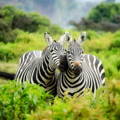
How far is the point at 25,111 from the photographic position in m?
7.64

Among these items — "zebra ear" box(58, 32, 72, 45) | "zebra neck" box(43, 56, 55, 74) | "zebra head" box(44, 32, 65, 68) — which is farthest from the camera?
"zebra neck" box(43, 56, 55, 74)

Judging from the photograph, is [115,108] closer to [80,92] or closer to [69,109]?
[69,109]

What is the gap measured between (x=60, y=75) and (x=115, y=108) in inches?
205

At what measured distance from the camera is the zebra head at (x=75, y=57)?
10.6m

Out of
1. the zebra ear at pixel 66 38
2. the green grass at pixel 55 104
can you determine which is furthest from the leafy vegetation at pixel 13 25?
the green grass at pixel 55 104

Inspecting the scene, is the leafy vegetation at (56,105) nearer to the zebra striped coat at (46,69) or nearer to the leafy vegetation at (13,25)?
the zebra striped coat at (46,69)

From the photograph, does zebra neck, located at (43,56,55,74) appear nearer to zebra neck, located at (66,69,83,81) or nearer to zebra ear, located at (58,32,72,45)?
zebra ear, located at (58,32,72,45)

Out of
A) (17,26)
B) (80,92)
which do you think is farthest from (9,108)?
(17,26)

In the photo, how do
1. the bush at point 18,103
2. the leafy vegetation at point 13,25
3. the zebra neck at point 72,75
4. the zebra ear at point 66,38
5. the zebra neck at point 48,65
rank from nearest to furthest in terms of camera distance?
the bush at point 18,103
the zebra neck at point 72,75
the zebra ear at point 66,38
the zebra neck at point 48,65
the leafy vegetation at point 13,25

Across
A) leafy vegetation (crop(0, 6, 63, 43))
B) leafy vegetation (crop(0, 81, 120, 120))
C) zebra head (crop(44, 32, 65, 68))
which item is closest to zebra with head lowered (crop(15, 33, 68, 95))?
zebra head (crop(44, 32, 65, 68))

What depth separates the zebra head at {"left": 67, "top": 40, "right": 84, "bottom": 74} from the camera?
10.6 meters

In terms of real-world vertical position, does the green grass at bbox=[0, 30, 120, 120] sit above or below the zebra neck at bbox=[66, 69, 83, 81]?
below

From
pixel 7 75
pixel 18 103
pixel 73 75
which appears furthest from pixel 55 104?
pixel 7 75

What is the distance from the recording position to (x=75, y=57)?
35.1 ft
